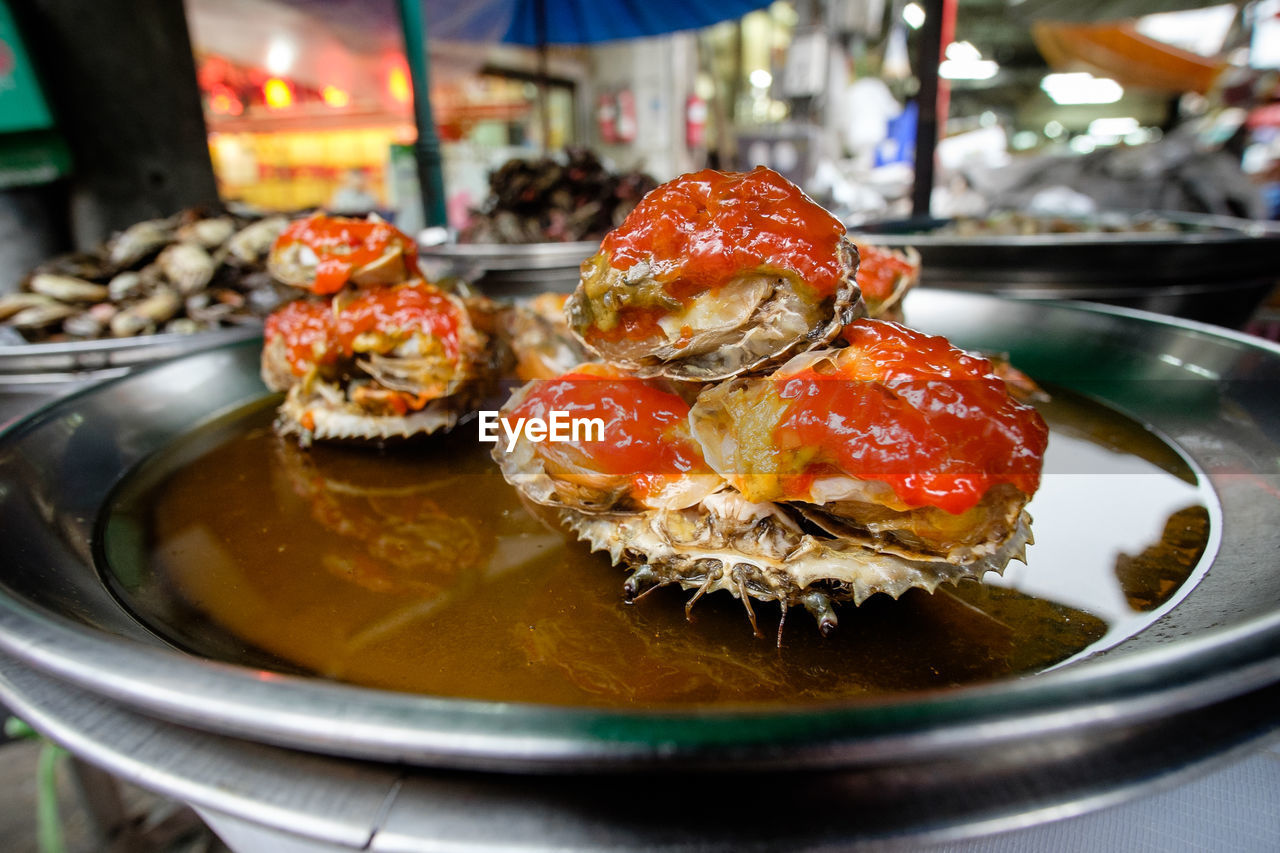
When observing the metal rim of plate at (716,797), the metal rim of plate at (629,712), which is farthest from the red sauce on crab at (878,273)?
the metal rim of plate at (716,797)

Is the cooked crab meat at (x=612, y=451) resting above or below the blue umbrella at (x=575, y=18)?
below

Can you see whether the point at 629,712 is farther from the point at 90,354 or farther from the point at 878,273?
the point at 90,354

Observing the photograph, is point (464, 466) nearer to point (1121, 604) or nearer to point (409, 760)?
point (409, 760)

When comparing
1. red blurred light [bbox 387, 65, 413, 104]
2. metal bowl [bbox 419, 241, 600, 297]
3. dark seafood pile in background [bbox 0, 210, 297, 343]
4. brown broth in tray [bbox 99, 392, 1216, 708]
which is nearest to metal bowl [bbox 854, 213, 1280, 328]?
metal bowl [bbox 419, 241, 600, 297]

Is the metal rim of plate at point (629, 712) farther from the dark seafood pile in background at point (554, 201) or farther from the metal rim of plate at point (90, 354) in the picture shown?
the dark seafood pile in background at point (554, 201)

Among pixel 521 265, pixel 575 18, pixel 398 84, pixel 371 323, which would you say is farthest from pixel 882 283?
pixel 398 84

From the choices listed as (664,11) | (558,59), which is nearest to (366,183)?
(558,59)
